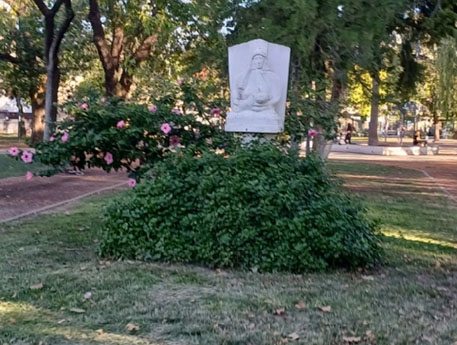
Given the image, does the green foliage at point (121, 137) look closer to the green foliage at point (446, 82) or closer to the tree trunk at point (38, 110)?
the tree trunk at point (38, 110)

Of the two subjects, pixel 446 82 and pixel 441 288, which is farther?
pixel 446 82

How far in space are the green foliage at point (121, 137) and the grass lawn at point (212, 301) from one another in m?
1.10

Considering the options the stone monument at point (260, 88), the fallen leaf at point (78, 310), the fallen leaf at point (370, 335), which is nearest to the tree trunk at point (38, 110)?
the stone monument at point (260, 88)

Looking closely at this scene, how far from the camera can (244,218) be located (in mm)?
6777

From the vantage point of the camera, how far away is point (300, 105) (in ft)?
30.9

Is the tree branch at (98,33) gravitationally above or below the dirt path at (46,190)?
above

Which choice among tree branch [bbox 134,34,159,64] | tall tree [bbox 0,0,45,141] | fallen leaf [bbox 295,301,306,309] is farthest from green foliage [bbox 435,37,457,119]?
fallen leaf [bbox 295,301,306,309]

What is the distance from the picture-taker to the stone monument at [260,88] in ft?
27.6

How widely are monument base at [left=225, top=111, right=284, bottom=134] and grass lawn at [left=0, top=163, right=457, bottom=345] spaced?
2122 mm

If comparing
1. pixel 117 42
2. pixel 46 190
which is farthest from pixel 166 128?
pixel 117 42

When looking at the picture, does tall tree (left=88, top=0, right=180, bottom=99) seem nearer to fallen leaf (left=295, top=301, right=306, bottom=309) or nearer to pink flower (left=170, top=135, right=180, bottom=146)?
pink flower (left=170, top=135, right=180, bottom=146)

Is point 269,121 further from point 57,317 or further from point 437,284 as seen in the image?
point 57,317

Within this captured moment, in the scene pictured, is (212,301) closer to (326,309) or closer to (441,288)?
(326,309)

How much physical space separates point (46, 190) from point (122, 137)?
7.99 meters
